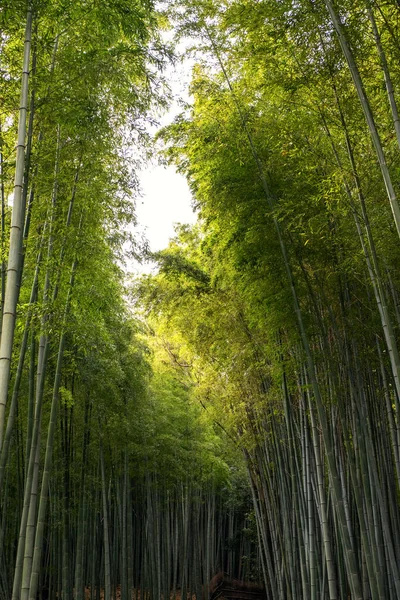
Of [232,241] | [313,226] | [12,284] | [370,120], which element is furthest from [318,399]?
[12,284]

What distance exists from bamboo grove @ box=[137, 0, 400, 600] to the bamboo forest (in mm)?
26

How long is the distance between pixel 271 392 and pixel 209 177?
275 cm

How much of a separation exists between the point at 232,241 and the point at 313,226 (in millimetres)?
1020

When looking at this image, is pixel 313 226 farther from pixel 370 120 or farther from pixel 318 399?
pixel 370 120

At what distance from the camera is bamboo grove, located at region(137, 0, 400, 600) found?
392cm

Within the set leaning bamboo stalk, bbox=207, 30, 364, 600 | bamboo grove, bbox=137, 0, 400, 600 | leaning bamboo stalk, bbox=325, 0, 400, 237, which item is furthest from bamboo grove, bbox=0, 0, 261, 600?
leaning bamboo stalk, bbox=325, 0, 400, 237

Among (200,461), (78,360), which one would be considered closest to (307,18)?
(78,360)

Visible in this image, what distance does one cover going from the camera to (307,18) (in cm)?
370

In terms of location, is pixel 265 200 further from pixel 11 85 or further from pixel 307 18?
pixel 11 85

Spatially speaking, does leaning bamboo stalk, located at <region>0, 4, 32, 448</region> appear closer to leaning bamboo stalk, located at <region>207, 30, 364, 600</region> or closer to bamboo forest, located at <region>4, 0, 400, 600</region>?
bamboo forest, located at <region>4, 0, 400, 600</region>

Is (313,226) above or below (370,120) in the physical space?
above

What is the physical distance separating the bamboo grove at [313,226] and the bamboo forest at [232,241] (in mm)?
26

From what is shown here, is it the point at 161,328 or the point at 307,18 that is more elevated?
the point at 307,18

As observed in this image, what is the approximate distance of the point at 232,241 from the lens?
17.5ft
